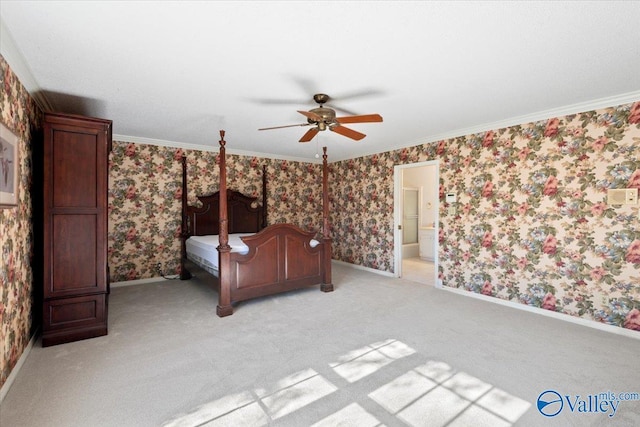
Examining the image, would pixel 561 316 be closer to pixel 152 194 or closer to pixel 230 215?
pixel 230 215

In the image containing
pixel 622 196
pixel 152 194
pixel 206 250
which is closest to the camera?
pixel 622 196

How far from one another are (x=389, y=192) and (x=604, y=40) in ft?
11.0

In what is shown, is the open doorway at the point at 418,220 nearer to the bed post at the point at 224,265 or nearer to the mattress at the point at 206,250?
the mattress at the point at 206,250

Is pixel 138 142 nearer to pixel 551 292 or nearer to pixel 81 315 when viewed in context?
pixel 81 315

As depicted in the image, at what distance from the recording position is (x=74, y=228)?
2639 millimetres

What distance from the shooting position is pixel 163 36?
1832 mm

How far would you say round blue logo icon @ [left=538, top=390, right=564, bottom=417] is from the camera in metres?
1.74

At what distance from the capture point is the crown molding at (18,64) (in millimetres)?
1798

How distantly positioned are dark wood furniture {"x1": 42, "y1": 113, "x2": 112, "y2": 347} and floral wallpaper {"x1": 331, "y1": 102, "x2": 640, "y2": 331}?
4069 mm

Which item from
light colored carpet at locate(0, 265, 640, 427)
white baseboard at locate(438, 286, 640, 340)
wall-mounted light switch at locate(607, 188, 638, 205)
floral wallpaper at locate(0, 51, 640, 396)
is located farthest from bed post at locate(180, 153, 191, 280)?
wall-mounted light switch at locate(607, 188, 638, 205)

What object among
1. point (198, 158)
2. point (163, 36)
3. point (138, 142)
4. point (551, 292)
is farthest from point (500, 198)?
point (138, 142)

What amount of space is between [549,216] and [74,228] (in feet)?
15.5

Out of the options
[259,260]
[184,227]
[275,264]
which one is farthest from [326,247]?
[184,227]

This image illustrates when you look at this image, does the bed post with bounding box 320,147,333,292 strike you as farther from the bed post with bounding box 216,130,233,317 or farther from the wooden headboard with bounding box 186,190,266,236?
the wooden headboard with bounding box 186,190,266,236
